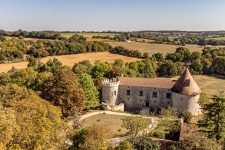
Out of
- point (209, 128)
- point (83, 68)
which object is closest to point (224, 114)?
point (209, 128)

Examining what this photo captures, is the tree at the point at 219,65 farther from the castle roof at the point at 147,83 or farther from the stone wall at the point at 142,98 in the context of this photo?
the stone wall at the point at 142,98

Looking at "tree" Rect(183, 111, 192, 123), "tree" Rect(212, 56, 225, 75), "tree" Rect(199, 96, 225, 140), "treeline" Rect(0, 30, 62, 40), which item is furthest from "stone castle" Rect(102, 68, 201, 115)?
"treeline" Rect(0, 30, 62, 40)

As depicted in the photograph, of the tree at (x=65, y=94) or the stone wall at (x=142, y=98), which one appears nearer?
the tree at (x=65, y=94)

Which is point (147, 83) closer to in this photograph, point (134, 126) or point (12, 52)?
point (134, 126)

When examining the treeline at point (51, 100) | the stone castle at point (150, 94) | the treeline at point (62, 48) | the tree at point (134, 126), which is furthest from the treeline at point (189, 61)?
the tree at point (134, 126)

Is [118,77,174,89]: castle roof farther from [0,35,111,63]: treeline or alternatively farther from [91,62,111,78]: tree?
[0,35,111,63]: treeline

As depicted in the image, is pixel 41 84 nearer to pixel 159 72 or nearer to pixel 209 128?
pixel 209 128
